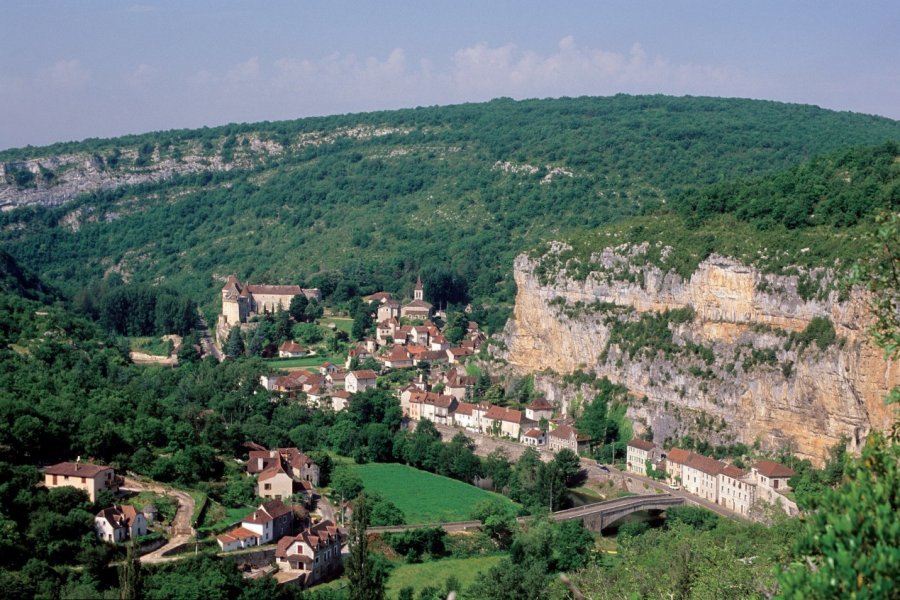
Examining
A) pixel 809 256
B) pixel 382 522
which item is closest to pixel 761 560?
pixel 382 522

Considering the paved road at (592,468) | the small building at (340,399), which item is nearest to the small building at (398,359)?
the small building at (340,399)

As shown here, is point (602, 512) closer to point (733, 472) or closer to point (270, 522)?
point (733, 472)

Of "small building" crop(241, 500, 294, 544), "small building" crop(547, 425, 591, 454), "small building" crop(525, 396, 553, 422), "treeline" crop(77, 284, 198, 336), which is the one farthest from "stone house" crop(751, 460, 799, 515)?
"treeline" crop(77, 284, 198, 336)

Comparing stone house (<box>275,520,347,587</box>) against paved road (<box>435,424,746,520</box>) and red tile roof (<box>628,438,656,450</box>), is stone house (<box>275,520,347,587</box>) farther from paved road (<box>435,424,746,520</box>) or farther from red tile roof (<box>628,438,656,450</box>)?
red tile roof (<box>628,438,656,450</box>)

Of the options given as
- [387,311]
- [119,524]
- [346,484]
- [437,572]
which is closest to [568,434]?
[346,484]

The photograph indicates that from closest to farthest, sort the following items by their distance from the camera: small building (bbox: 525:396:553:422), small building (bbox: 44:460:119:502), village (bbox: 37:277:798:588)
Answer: small building (bbox: 44:460:119:502), village (bbox: 37:277:798:588), small building (bbox: 525:396:553:422)

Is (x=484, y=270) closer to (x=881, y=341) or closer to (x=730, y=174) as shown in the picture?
(x=730, y=174)
